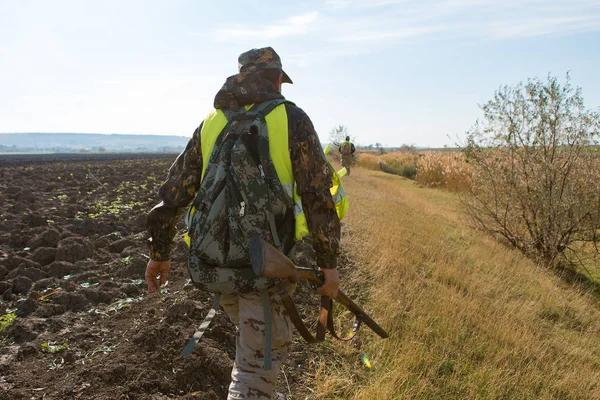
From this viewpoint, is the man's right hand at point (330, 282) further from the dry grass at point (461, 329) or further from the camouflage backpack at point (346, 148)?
the camouflage backpack at point (346, 148)

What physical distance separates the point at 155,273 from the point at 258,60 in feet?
4.51

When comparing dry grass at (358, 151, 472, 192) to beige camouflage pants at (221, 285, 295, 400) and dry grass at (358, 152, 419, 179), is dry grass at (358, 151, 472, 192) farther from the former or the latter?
beige camouflage pants at (221, 285, 295, 400)

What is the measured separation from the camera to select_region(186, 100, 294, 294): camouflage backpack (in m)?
2.21

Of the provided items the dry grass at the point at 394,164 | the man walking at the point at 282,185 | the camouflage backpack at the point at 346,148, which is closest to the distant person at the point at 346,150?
the camouflage backpack at the point at 346,148

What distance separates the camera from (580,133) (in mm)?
7832

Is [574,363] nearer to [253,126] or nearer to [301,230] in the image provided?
[301,230]

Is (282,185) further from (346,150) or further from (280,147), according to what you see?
(346,150)

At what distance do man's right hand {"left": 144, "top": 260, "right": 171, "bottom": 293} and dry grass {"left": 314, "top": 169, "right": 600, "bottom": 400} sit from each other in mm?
1422

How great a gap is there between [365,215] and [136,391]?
739cm

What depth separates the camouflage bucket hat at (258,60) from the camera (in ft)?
8.07

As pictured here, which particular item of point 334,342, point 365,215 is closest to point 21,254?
point 334,342

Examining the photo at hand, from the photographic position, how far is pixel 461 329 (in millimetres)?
4500

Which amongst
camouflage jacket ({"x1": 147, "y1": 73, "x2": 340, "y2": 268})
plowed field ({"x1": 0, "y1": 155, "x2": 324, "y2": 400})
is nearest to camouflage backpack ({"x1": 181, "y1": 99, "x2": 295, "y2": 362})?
camouflage jacket ({"x1": 147, "y1": 73, "x2": 340, "y2": 268})

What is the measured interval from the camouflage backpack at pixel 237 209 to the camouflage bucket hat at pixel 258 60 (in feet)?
0.79
